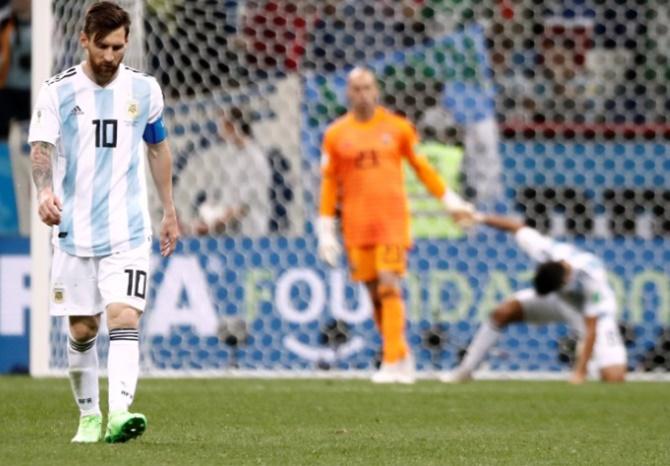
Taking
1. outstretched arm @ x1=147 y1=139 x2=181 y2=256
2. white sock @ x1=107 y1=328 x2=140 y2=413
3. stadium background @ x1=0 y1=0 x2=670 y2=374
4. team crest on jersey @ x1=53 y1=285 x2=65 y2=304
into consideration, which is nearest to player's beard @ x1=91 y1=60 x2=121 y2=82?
outstretched arm @ x1=147 y1=139 x2=181 y2=256

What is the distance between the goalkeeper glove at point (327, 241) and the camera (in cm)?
1102

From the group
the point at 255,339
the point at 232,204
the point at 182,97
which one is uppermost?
the point at 182,97

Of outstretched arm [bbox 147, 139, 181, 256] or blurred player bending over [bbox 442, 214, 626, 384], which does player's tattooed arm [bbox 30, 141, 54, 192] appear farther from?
blurred player bending over [bbox 442, 214, 626, 384]

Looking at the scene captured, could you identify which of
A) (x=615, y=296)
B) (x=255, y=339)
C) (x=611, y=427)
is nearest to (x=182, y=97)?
(x=255, y=339)

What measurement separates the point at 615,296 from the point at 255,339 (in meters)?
2.77

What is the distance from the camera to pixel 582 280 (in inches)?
A: 461

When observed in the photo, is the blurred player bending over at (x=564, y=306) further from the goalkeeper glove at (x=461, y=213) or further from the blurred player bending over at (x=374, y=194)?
the blurred player bending over at (x=374, y=194)

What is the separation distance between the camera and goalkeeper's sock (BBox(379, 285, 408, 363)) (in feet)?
35.5

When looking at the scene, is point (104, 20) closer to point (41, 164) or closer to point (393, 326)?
point (41, 164)

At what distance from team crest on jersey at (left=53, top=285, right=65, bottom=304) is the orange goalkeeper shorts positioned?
493 cm

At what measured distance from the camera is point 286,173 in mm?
12672

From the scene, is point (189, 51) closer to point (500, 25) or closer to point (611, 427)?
point (500, 25)

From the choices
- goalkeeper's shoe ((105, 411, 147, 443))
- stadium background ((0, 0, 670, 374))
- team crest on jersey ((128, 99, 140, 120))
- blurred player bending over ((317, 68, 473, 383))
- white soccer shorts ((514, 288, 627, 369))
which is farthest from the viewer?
stadium background ((0, 0, 670, 374))

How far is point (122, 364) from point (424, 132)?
7.49 m
